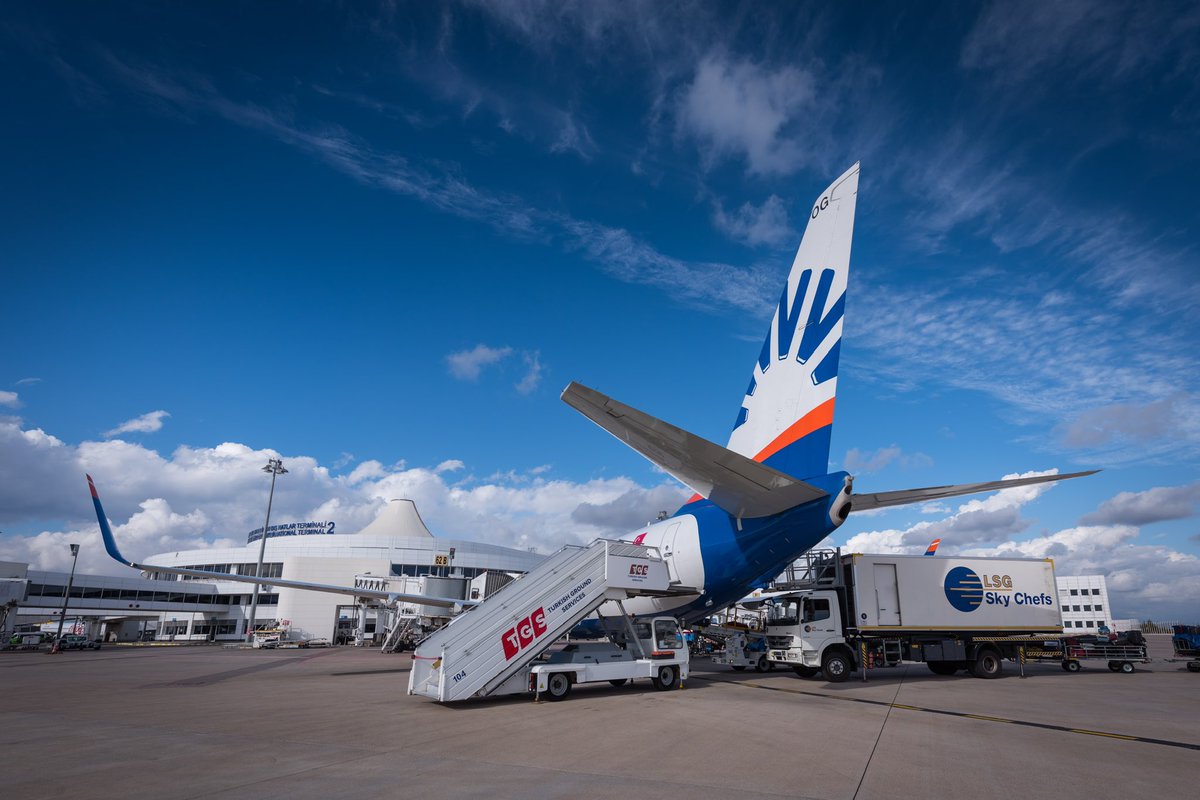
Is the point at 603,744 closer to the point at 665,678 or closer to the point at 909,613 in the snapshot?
the point at 665,678

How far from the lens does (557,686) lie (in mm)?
14203

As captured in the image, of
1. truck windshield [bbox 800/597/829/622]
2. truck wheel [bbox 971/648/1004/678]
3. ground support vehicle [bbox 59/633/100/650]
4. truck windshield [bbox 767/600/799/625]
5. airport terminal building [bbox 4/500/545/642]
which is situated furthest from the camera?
airport terminal building [bbox 4/500/545/642]

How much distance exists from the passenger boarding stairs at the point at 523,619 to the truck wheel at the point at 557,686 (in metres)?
0.65

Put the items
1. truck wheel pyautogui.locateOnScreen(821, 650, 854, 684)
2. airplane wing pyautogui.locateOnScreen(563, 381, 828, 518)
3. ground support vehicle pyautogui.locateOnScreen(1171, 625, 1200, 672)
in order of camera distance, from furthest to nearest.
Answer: ground support vehicle pyautogui.locateOnScreen(1171, 625, 1200, 672) < truck wheel pyautogui.locateOnScreen(821, 650, 854, 684) < airplane wing pyautogui.locateOnScreen(563, 381, 828, 518)

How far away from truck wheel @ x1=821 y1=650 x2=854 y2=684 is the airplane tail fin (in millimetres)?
7630

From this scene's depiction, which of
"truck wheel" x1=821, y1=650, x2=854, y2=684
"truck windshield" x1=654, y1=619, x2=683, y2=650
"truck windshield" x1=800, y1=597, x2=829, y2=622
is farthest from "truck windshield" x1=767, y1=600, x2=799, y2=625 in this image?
"truck windshield" x1=654, y1=619, x2=683, y2=650

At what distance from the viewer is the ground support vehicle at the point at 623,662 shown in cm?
1419

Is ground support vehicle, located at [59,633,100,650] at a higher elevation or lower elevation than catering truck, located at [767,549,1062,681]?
lower

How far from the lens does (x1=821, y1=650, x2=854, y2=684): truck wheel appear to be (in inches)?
707

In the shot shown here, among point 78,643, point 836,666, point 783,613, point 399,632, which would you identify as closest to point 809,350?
point 783,613

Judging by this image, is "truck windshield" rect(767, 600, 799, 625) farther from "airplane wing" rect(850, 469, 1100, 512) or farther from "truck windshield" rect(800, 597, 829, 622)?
"airplane wing" rect(850, 469, 1100, 512)

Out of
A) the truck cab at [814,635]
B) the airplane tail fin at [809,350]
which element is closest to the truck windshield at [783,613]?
the truck cab at [814,635]

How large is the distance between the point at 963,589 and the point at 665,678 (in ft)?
35.2

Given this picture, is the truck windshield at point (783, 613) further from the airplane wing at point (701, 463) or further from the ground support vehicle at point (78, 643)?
the ground support vehicle at point (78, 643)
